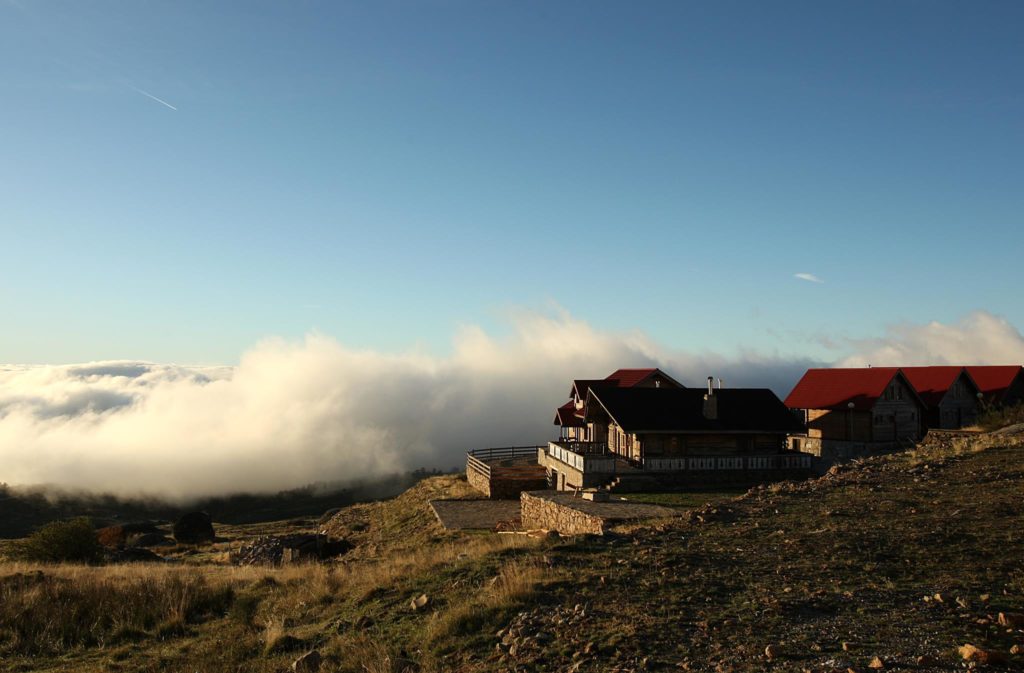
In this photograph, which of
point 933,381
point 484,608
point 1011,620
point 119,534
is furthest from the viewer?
point 933,381

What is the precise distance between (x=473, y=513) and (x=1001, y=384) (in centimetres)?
3874

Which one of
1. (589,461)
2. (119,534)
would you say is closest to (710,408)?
(589,461)

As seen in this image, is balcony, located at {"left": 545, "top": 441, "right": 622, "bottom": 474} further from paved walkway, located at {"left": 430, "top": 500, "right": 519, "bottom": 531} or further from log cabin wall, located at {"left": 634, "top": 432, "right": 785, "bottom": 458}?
paved walkway, located at {"left": 430, "top": 500, "right": 519, "bottom": 531}

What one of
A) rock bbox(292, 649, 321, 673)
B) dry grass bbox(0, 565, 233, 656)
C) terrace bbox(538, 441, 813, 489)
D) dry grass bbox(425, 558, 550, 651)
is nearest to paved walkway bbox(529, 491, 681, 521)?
terrace bbox(538, 441, 813, 489)

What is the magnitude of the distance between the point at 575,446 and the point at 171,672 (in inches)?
1419

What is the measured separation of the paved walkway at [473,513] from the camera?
32406mm

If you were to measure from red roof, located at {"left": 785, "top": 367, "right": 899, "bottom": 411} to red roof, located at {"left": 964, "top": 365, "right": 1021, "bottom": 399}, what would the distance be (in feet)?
29.5

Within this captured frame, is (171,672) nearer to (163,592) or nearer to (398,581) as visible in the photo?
(398,581)

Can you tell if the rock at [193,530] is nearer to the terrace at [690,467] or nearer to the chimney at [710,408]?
the terrace at [690,467]

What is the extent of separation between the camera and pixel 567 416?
2276 inches

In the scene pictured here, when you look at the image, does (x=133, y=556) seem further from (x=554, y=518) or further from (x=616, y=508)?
(x=616, y=508)

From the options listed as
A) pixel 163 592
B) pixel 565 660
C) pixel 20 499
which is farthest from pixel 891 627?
pixel 20 499

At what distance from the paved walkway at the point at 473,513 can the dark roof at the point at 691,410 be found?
765 cm

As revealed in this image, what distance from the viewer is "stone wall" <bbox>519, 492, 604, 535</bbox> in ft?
84.8
